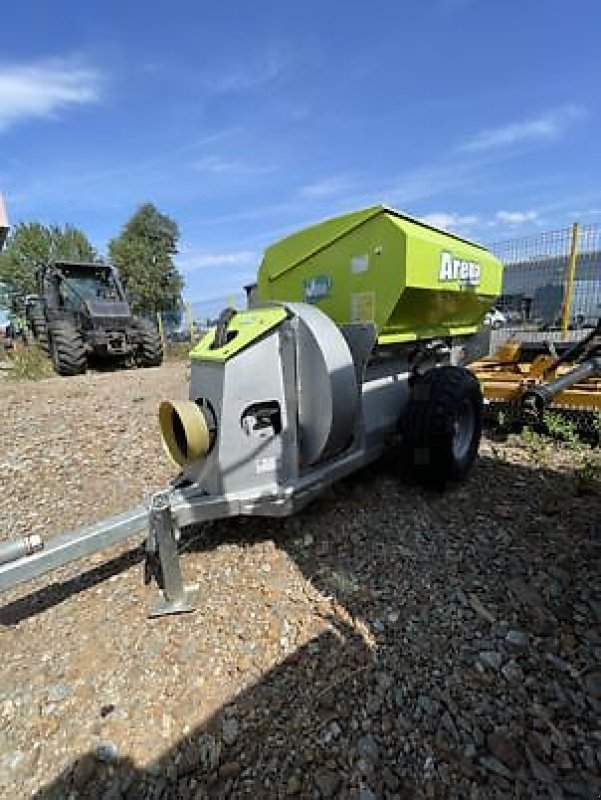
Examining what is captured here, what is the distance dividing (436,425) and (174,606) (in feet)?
6.06

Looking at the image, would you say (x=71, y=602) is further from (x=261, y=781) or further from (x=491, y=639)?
(x=491, y=639)

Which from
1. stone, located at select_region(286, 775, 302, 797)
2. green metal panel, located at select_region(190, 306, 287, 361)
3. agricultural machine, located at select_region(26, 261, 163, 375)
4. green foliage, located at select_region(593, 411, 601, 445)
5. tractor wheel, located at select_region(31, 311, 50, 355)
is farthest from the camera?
tractor wheel, located at select_region(31, 311, 50, 355)

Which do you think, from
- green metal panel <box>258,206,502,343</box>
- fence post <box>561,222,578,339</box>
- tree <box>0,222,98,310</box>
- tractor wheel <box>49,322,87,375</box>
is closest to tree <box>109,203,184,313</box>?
tree <box>0,222,98,310</box>

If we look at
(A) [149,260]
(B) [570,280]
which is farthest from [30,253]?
(B) [570,280]

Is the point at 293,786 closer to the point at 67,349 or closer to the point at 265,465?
the point at 265,465

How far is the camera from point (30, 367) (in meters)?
9.70

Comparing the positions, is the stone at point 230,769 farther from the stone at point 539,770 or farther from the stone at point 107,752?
the stone at point 539,770

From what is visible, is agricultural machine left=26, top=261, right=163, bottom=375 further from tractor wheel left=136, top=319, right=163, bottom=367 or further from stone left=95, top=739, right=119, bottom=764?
stone left=95, top=739, right=119, bottom=764

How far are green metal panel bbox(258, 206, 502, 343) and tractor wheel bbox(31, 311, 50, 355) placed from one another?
879 centimetres

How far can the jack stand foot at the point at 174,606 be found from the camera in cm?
216

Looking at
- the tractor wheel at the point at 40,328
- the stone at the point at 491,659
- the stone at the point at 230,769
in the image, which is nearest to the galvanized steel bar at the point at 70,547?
the stone at the point at 230,769

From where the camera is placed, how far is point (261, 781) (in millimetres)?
1503

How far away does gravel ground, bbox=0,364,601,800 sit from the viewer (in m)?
1.54

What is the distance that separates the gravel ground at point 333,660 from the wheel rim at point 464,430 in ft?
1.00
